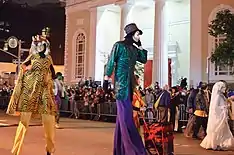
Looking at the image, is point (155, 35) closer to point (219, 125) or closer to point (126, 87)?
point (219, 125)

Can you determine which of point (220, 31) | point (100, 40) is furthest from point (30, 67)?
point (100, 40)

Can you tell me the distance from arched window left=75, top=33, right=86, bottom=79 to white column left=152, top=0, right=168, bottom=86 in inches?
304

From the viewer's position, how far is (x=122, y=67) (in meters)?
6.93

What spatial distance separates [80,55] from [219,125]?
22.1 metres

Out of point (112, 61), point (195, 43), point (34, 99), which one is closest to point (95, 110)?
point (195, 43)

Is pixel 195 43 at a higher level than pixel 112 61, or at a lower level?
higher

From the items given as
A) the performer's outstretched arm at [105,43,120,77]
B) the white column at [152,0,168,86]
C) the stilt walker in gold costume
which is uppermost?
the white column at [152,0,168,86]

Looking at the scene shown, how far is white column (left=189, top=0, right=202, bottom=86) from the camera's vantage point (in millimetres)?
23078

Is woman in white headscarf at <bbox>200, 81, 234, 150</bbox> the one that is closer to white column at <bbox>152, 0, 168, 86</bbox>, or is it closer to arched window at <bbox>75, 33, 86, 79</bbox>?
white column at <bbox>152, 0, 168, 86</bbox>

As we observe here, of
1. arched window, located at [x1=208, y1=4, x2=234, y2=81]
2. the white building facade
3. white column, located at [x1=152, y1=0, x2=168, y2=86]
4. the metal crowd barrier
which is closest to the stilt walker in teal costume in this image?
the metal crowd barrier

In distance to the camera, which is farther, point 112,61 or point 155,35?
point 155,35

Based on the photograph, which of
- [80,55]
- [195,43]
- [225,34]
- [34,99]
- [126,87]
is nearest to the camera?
[126,87]

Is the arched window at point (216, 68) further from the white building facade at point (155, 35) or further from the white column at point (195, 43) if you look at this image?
the white column at point (195, 43)

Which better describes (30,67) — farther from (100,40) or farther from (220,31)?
(100,40)
